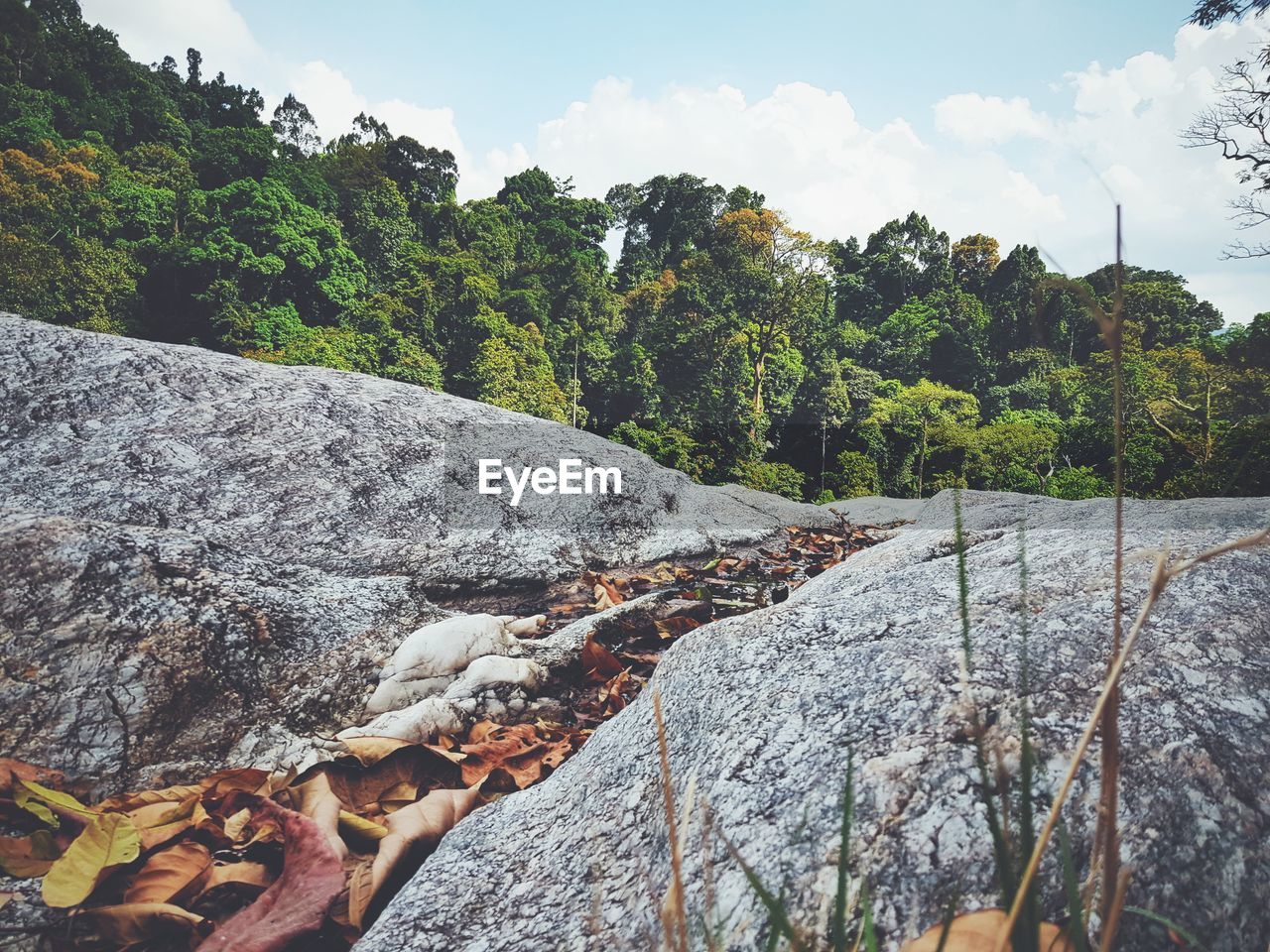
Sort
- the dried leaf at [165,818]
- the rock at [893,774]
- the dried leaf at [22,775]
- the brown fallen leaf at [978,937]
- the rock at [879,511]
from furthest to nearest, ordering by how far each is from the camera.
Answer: the rock at [879,511], the dried leaf at [22,775], the dried leaf at [165,818], the rock at [893,774], the brown fallen leaf at [978,937]

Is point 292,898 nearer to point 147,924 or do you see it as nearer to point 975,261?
point 147,924

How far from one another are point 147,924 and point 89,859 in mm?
177

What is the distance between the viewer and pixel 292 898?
1007 mm

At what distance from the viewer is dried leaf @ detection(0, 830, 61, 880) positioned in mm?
1101

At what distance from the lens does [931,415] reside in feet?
75.7

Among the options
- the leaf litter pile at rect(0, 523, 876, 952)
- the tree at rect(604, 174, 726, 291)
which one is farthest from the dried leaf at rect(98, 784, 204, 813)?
the tree at rect(604, 174, 726, 291)

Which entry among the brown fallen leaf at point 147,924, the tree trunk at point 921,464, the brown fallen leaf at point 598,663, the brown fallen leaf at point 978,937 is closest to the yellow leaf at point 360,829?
the brown fallen leaf at point 147,924

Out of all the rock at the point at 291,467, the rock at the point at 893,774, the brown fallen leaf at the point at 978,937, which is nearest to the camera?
A: the brown fallen leaf at the point at 978,937

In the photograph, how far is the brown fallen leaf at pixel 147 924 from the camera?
3.22 ft

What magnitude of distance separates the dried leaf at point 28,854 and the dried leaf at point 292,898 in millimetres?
384

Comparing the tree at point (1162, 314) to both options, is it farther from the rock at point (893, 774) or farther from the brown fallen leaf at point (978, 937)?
the brown fallen leaf at point (978, 937)

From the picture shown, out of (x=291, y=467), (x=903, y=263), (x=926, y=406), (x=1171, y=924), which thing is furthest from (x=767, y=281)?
(x=1171, y=924)

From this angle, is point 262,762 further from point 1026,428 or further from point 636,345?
point 636,345

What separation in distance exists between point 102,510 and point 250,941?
7.31ft
